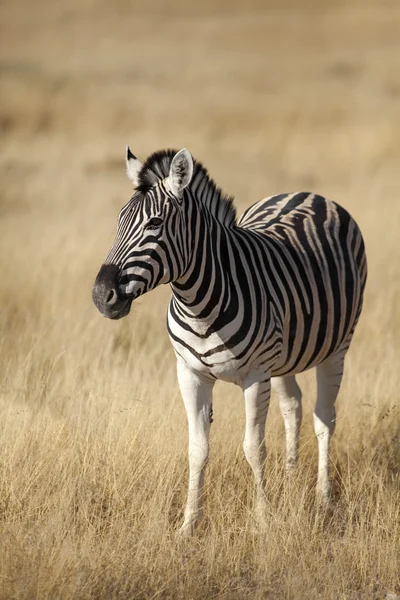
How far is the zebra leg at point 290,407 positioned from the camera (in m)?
5.71

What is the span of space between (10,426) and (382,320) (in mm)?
4614

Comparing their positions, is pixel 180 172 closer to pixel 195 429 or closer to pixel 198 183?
pixel 198 183

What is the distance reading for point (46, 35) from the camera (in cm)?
5309

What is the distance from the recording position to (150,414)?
575cm

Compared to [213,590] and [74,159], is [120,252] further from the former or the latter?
[74,159]

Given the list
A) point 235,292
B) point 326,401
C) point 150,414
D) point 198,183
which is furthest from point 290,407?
point 198,183

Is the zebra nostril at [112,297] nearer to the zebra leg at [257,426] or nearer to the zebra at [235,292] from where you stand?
the zebra at [235,292]

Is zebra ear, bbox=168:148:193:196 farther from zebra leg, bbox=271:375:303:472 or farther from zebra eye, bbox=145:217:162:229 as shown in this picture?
zebra leg, bbox=271:375:303:472

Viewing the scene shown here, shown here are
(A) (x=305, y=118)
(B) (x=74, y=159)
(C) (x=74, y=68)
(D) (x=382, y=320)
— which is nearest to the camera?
(D) (x=382, y=320)

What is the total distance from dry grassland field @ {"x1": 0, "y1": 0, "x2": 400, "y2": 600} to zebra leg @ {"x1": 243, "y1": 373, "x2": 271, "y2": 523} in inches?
4.6

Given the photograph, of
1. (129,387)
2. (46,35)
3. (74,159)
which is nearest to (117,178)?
(74,159)

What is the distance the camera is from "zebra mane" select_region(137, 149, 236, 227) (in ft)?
13.8

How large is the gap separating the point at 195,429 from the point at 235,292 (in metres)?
0.88

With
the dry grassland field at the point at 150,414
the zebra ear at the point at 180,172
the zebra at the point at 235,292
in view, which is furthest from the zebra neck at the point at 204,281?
the dry grassland field at the point at 150,414
